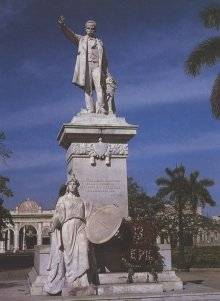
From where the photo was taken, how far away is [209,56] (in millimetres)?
23875

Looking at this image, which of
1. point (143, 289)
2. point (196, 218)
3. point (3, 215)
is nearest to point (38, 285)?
point (143, 289)

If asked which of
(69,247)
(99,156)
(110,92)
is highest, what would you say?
(110,92)

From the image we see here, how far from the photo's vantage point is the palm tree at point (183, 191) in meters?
50.4

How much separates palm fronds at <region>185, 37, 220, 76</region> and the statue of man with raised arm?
10.7 m

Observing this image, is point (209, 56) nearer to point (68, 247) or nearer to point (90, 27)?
point (90, 27)

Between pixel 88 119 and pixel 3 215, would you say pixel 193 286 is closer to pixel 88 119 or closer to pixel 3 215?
pixel 88 119

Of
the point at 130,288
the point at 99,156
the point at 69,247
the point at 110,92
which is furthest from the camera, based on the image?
the point at 110,92

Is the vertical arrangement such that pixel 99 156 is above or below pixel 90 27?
below

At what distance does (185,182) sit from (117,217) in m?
42.1

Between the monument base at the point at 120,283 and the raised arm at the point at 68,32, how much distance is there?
5434 millimetres

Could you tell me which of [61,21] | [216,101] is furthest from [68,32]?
[216,101]

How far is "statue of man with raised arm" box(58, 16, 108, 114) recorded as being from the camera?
12.9m

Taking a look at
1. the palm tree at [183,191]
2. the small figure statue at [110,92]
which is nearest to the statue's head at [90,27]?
the small figure statue at [110,92]

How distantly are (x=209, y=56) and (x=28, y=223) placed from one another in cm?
8294
